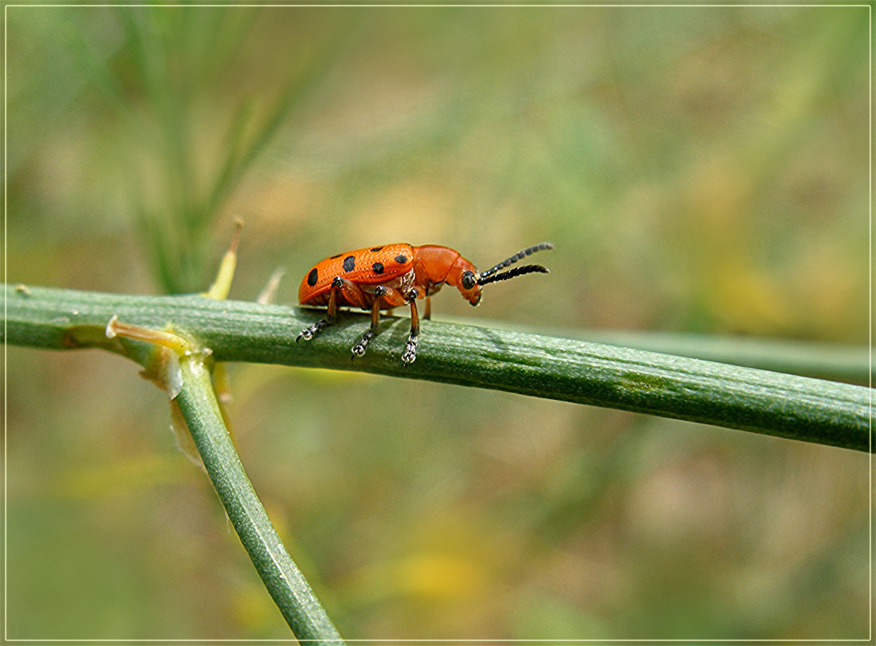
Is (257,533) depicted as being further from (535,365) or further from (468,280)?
(468,280)

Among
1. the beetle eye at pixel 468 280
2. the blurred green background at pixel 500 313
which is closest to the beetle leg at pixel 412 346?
the beetle eye at pixel 468 280

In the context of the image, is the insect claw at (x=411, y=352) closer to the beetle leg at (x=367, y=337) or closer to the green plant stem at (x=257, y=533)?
the beetle leg at (x=367, y=337)

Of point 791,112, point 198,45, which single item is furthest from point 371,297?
point 791,112

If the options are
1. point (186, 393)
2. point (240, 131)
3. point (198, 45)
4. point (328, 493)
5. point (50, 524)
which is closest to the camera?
point (186, 393)

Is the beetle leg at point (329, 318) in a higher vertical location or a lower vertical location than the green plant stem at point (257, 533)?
higher

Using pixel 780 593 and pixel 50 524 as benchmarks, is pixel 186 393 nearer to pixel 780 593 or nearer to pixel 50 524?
pixel 50 524

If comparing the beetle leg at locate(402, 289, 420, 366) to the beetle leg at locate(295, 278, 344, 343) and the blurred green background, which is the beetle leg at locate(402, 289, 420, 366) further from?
the blurred green background

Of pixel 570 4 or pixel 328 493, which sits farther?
pixel 570 4
